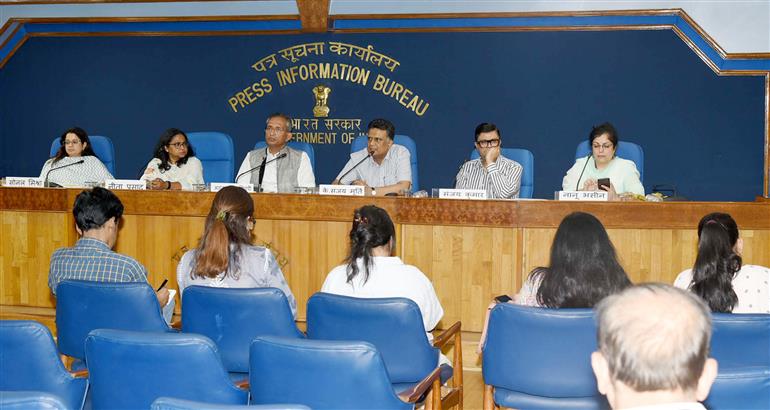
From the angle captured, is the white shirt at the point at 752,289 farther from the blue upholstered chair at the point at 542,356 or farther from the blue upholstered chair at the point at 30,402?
the blue upholstered chair at the point at 30,402

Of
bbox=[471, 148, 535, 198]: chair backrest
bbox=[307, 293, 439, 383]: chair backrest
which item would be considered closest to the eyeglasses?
bbox=[471, 148, 535, 198]: chair backrest

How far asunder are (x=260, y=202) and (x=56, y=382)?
2.15 meters

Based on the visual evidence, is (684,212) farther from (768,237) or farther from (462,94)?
(462,94)

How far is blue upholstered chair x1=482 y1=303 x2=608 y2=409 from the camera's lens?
96.3 inches

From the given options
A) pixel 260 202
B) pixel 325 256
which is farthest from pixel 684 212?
pixel 260 202

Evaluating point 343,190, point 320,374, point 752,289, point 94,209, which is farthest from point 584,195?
point 320,374

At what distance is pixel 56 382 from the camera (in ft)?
7.30

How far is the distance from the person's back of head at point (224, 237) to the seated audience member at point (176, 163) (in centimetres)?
208

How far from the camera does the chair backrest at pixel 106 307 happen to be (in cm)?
279

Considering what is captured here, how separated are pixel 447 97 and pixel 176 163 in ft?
7.45

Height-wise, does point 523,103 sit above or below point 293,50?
below

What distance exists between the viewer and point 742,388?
178cm

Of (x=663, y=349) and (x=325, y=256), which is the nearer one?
(x=663, y=349)

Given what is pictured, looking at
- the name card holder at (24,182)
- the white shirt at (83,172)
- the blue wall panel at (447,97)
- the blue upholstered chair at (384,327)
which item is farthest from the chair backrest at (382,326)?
the blue wall panel at (447,97)
